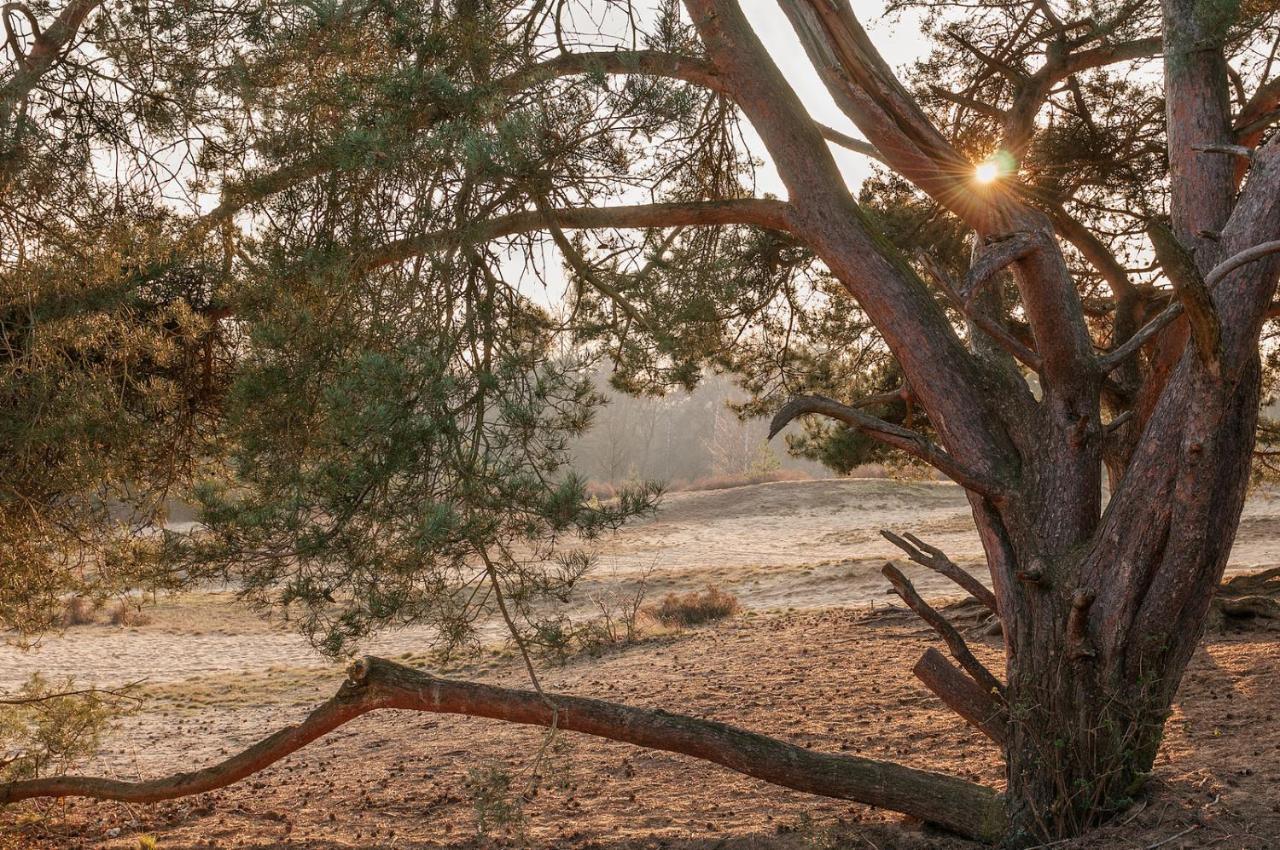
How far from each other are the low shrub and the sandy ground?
0.68m

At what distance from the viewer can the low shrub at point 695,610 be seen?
15.2 metres

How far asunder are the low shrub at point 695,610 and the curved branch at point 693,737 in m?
10.3

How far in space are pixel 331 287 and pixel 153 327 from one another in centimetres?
129

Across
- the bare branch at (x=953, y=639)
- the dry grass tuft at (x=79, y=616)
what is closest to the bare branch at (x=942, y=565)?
the bare branch at (x=953, y=639)

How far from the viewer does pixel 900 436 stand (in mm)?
4770

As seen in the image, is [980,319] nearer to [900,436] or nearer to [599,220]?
[900,436]

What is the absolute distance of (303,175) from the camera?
16.4ft

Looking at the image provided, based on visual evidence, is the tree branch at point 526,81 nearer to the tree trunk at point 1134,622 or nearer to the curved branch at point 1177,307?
the curved branch at point 1177,307

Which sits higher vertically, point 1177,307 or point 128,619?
point 1177,307

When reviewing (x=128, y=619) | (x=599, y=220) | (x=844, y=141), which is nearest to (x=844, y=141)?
(x=844, y=141)

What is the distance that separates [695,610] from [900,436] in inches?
430

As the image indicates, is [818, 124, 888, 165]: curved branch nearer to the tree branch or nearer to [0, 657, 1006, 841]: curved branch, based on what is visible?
the tree branch

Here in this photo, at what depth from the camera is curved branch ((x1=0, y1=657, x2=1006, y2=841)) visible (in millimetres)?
4707

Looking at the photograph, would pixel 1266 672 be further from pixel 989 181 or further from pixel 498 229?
pixel 498 229
